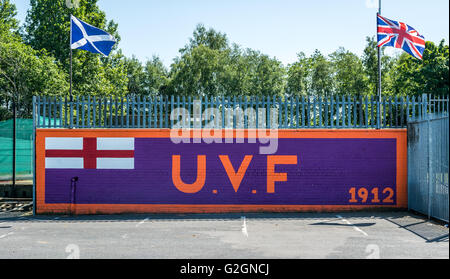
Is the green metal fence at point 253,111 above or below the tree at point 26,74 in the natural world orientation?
below

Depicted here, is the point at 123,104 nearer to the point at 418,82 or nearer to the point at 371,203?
the point at 371,203

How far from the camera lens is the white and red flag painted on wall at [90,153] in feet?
47.4

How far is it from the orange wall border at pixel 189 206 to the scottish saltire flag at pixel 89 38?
9.94 feet

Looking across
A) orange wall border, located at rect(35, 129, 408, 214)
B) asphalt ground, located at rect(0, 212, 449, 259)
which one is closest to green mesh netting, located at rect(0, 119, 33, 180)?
asphalt ground, located at rect(0, 212, 449, 259)

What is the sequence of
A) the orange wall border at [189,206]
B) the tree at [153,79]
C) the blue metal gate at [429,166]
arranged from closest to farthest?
the blue metal gate at [429,166] < the orange wall border at [189,206] < the tree at [153,79]

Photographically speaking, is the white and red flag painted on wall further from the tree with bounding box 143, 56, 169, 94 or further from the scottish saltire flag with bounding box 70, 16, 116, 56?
the tree with bounding box 143, 56, 169, 94

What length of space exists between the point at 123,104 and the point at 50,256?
21.3 feet

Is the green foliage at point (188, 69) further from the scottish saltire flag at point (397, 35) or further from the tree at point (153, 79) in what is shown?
the scottish saltire flag at point (397, 35)

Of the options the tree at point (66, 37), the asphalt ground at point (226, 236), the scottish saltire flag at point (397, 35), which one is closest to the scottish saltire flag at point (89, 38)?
the asphalt ground at point (226, 236)

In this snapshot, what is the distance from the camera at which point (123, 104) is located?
14523 millimetres

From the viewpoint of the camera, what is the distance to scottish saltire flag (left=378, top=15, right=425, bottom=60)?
1605 centimetres

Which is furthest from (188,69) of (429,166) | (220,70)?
(429,166)

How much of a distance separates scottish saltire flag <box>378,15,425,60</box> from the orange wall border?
3.20m
